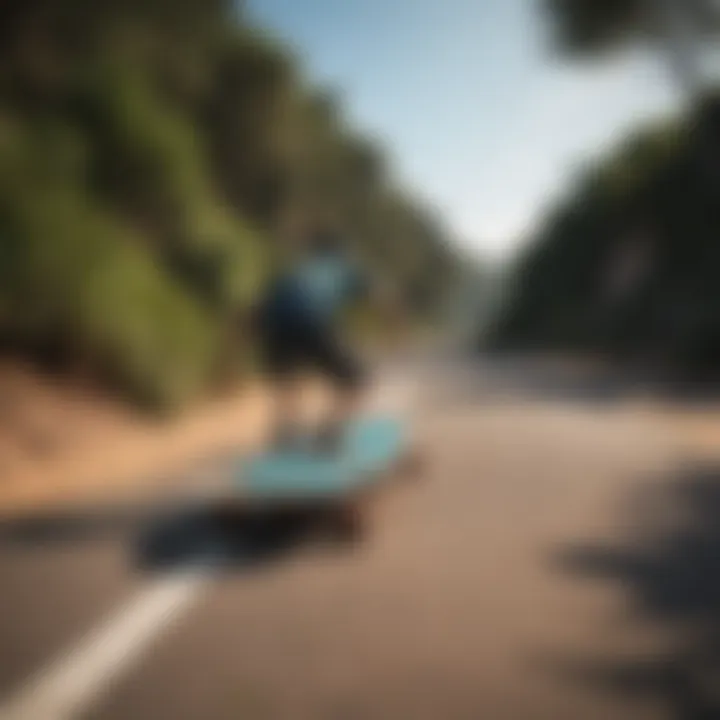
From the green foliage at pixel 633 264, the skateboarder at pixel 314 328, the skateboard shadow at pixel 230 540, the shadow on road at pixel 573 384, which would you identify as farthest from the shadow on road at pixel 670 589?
the shadow on road at pixel 573 384

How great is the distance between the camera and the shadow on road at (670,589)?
2848 mm

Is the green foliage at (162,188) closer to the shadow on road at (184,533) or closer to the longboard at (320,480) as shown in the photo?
the longboard at (320,480)

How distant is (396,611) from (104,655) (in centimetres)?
127

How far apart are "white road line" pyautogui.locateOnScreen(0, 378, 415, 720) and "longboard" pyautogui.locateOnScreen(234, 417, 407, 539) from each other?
2.08 ft

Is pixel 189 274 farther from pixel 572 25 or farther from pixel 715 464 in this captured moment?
pixel 715 464

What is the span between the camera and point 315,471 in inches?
183

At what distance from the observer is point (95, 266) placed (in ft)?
26.9

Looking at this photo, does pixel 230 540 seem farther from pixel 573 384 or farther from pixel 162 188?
pixel 573 384

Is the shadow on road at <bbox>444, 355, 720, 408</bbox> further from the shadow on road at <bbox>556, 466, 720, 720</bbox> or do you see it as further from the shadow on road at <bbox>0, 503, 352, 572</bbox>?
the shadow on road at <bbox>0, 503, 352, 572</bbox>

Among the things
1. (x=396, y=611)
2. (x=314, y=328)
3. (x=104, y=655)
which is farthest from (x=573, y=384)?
(x=104, y=655)

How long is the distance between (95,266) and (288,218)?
3.20m

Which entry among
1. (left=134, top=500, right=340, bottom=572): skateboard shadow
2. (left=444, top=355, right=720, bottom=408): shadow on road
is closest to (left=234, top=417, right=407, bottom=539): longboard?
(left=134, top=500, right=340, bottom=572): skateboard shadow

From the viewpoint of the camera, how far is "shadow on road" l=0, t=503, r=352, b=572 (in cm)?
429

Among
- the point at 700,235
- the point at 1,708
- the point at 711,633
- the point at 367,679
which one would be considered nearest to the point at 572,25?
the point at 700,235
